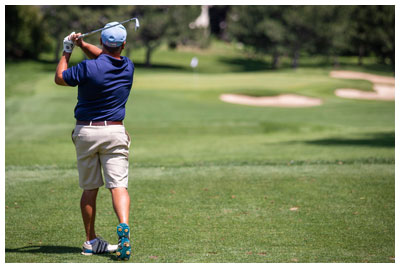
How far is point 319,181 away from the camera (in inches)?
361

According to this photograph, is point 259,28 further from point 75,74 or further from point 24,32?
point 75,74

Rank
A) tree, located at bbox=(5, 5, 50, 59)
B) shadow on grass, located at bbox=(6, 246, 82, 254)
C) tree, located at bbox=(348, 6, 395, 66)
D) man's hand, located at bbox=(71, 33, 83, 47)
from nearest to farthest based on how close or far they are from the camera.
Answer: man's hand, located at bbox=(71, 33, 83, 47), shadow on grass, located at bbox=(6, 246, 82, 254), tree, located at bbox=(348, 6, 395, 66), tree, located at bbox=(5, 5, 50, 59)

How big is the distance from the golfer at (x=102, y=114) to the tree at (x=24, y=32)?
49766 mm

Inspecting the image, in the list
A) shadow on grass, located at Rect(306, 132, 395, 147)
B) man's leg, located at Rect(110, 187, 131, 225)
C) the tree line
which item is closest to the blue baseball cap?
man's leg, located at Rect(110, 187, 131, 225)

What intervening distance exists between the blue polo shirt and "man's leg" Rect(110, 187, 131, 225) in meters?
0.65

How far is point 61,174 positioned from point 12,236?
152 inches

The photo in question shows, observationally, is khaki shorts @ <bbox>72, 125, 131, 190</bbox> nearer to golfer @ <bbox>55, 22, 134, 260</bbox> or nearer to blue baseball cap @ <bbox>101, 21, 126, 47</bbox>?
golfer @ <bbox>55, 22, 134, 260</bbox>

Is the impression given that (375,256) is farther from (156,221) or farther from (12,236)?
(12,236)

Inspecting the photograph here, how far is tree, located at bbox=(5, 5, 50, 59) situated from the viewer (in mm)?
52656

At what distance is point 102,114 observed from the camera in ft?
17.7

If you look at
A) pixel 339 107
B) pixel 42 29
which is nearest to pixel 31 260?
pixel 339 107

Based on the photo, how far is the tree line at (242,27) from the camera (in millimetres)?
53775

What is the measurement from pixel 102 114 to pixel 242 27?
56.7 meters

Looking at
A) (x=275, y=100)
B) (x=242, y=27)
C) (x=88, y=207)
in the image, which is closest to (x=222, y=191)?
(x=88, y=207)
